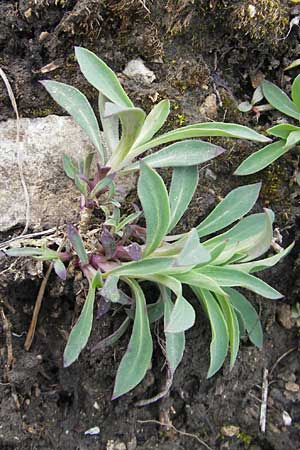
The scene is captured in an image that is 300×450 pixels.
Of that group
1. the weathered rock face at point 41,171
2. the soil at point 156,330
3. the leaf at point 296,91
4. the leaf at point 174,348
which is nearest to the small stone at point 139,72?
the soil at point 156,330

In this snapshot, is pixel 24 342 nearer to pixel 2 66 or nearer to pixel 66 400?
pixel 66 400

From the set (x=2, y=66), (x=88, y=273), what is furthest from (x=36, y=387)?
(x=2, y=66)

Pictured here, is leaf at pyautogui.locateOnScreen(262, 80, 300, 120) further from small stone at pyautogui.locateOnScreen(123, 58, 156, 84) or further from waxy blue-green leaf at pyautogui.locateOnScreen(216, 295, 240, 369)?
waxy blue-green leaf at pyautogui.locateOnScreen(216, 295, 240, 369)

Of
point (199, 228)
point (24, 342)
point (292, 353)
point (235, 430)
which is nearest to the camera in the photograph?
point (199, 228)

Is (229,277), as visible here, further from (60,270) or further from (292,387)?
(292,387)

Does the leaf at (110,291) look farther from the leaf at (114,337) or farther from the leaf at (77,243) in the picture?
the leaf at (114,337)

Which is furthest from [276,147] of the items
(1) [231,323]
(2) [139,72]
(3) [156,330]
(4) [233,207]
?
(3) [156,330]
